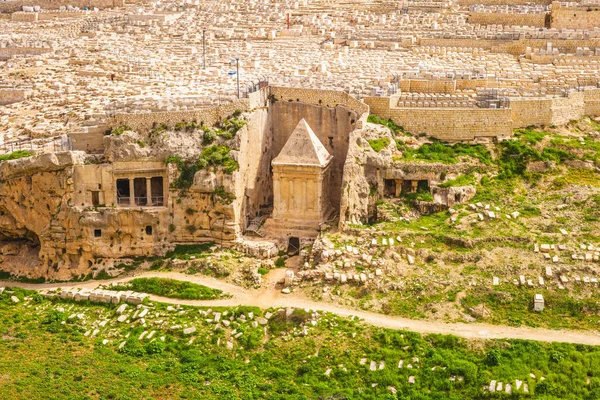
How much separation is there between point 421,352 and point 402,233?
6651mm

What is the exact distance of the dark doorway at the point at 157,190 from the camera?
42.8m

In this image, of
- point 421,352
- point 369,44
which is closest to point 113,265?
point 421,352

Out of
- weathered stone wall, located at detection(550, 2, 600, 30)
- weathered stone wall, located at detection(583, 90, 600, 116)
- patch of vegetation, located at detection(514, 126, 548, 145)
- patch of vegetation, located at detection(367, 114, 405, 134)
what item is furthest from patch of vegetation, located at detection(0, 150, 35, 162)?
weathered stone wall, located at detection(550, 2, 600, 30)

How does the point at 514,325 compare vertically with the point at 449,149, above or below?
below

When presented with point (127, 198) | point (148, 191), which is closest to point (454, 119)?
point (148, 191)

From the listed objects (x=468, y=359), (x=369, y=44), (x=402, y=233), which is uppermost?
(x=369, y=44)

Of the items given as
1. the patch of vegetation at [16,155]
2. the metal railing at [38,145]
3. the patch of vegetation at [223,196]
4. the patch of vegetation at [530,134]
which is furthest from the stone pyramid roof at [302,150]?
the patch of vegetation at [16,155]

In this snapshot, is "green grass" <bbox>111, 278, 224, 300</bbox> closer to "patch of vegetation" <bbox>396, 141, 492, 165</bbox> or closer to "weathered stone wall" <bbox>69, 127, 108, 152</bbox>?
"weathered stone wall" <bbox>69, 127, 108, 152</bbox>

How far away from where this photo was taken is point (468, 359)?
109 feet

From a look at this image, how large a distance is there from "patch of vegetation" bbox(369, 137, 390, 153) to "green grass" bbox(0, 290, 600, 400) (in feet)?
29.4

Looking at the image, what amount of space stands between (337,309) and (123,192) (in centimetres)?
1139

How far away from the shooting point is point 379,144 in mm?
42281

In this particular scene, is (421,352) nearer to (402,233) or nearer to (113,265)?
(402,233)

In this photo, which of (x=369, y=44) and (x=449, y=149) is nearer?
(x=449, y=149)
